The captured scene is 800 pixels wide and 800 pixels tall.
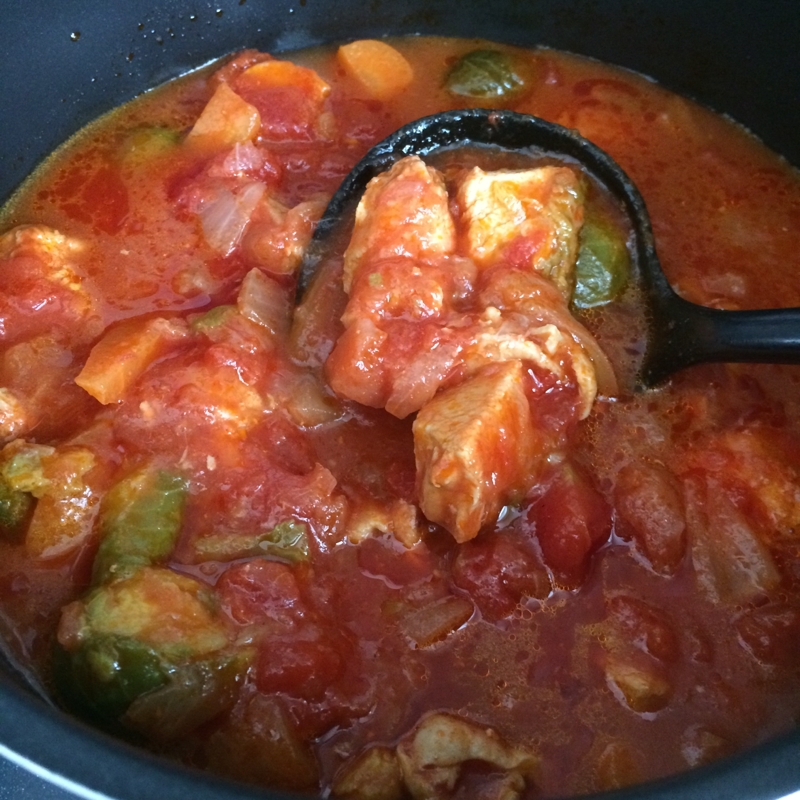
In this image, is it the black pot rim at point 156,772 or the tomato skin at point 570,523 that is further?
the tomato skin at point 570,523

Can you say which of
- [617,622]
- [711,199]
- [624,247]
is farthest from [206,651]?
[711,199]

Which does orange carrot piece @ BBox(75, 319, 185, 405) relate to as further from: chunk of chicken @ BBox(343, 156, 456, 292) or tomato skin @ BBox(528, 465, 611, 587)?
tomato skin @ BBox(528, 465, 611, 587)

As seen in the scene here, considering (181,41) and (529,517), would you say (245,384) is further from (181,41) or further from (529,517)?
(181,41)

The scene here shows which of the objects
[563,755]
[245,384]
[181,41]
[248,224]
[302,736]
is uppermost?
[181,41]

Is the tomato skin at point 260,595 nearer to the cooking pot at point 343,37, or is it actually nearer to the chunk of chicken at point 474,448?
the chunk of chicken at point 474,448

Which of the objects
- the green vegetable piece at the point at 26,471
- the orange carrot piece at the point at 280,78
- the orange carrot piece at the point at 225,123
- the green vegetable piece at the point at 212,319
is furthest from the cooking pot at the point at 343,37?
the green vegetable piece at the point at 26,471

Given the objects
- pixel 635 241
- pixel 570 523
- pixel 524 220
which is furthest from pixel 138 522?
pixel 635 241

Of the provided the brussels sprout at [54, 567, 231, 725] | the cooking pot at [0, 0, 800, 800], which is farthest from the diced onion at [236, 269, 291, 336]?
the cooking pot at [0, 0, 800, 800]
